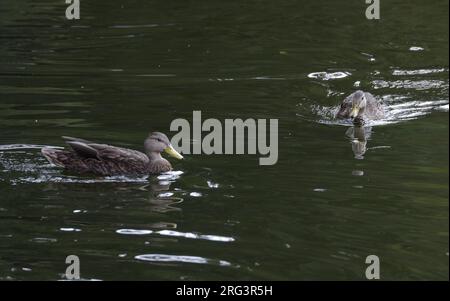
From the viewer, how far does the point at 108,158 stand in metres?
13.0

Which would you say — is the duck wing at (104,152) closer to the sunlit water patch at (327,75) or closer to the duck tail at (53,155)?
the duck tail at (53,155)

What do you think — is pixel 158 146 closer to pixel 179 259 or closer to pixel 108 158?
pixel 108 158

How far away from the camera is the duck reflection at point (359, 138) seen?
13789 millimetres

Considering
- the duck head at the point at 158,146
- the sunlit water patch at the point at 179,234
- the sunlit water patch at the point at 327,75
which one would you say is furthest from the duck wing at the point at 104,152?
the sunlit water patch at the point at 327,75

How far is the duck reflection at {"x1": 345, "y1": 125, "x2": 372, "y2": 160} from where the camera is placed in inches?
543

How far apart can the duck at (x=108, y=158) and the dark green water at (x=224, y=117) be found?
0.60 feet

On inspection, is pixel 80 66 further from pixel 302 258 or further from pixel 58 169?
pixel 302 258

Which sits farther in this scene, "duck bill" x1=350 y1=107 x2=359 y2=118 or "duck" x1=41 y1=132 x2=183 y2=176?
"duck bill" x1=350 y1=107 x2=359 y2=118

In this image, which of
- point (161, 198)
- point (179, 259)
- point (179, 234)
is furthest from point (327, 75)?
point (179, 259)

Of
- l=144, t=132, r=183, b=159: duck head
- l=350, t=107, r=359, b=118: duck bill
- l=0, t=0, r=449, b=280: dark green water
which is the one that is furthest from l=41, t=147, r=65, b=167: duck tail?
l=350, t=107, r=359, b=118: duck bill

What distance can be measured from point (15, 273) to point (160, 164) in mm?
3761

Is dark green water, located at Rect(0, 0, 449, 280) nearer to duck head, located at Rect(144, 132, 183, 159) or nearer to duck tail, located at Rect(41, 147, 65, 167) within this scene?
duck tail, located at Rect(41, 147, 65, 167)
